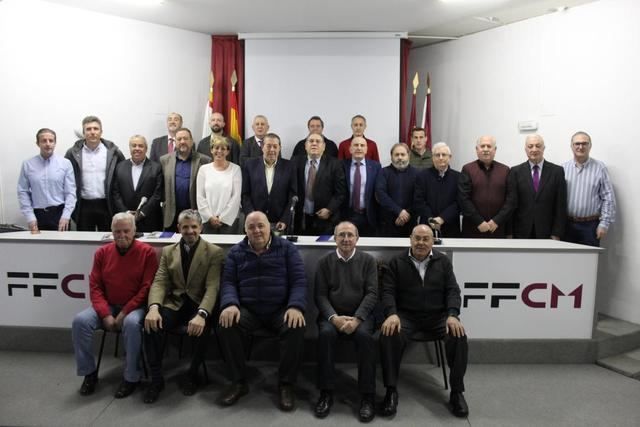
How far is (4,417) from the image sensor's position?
8.34ft

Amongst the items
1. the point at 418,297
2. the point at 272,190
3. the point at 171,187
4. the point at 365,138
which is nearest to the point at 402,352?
→ the point at 418,297

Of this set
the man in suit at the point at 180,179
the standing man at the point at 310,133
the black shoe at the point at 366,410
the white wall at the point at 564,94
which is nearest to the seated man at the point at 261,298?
the black shoe at the point at 366,410

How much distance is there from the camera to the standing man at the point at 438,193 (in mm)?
3994

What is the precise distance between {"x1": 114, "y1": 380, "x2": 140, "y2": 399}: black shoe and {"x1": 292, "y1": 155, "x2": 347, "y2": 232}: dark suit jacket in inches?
77.4

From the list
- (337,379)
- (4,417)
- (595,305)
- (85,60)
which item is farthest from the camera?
(85,60)

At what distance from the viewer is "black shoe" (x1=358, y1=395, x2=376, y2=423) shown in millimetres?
2551

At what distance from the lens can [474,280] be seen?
3.24 metres

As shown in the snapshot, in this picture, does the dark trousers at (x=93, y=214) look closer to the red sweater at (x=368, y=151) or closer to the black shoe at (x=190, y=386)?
the black shoe at (x=190, y=386)

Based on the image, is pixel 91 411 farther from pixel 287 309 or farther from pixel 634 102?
pixel 634 102

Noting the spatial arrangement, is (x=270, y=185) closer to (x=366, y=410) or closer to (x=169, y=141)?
(x=169, y=141)

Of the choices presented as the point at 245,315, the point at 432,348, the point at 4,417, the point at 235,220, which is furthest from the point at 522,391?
the point at 4,417

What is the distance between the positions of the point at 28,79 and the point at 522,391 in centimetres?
546

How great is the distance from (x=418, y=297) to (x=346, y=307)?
47 centimetres

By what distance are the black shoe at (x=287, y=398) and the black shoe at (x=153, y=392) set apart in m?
0.75
